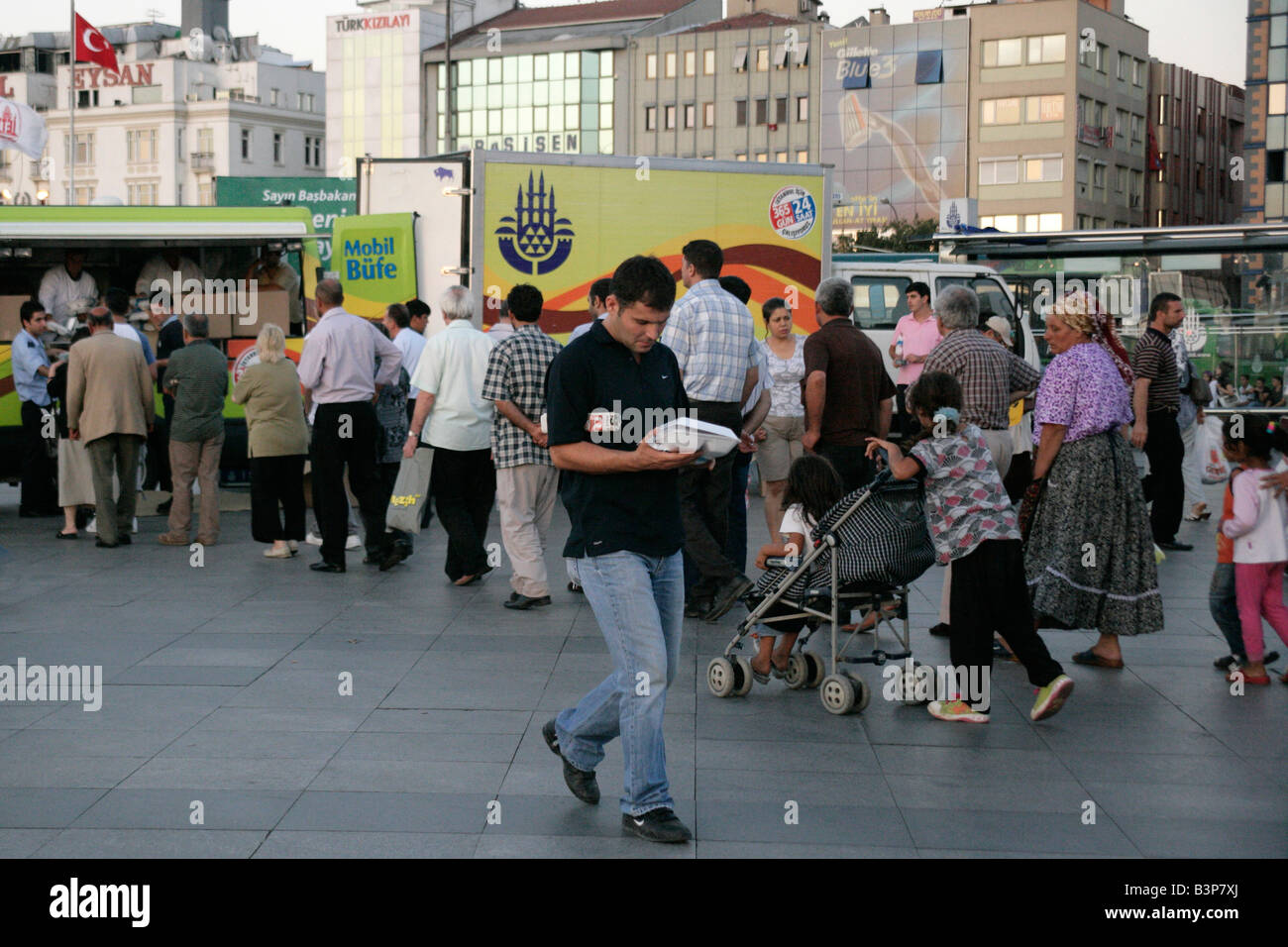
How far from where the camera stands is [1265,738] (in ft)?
21.7

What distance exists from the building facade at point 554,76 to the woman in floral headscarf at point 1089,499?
90.0 m

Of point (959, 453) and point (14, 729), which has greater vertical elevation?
point (959, 453)

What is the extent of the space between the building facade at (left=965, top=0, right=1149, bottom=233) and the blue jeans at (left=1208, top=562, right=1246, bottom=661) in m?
76.7

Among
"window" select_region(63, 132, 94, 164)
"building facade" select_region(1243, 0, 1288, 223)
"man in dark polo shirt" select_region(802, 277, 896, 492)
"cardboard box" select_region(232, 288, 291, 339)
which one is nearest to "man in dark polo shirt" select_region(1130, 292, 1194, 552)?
"man in dark polo shirt" select_region(802, 277, 896, 492)

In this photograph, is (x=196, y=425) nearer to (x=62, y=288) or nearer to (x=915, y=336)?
(x=62, y=288)

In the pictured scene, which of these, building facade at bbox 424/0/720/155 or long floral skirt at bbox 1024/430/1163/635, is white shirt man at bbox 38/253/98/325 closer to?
long floral skirt at bbox 1024/430/1163/635

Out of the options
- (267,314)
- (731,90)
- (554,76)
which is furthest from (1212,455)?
(554,76)

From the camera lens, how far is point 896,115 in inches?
3457

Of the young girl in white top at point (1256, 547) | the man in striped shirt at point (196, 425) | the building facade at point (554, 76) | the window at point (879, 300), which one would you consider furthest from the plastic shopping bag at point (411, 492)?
the building facade at point (554, 76)

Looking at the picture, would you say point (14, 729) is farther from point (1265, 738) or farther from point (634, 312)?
point (1265, 738)

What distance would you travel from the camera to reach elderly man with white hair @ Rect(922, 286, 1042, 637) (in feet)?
27.0

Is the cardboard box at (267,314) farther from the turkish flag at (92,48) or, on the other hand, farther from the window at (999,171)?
the window at (999,171)

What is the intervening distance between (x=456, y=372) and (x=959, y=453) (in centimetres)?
435
